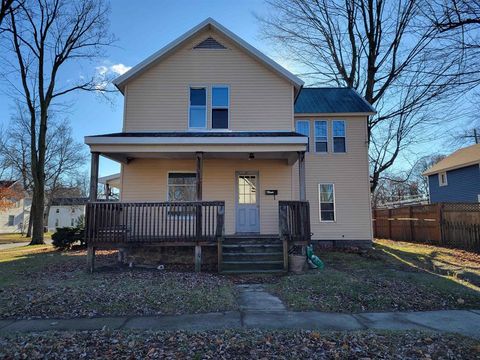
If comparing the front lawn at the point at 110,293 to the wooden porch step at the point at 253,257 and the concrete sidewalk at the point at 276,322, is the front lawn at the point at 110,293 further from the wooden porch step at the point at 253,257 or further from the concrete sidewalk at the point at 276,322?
the wooden porch step at the point at 253,257

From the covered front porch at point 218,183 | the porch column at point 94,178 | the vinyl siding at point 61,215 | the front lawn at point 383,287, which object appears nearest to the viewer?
the front lawn at point 383,287

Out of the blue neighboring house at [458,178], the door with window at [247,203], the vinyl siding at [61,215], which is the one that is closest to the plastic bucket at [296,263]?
the door with window at [247,203]

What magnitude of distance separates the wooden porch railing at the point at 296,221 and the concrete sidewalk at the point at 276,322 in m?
3.88

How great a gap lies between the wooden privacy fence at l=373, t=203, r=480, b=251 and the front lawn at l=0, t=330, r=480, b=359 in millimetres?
11197

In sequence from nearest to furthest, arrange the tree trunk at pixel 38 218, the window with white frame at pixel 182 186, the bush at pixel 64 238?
the window with white frame at pixel 182 186
the bush at pixel 64 238
the tree trunk at pixel 38 218

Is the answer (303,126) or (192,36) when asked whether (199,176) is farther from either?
(303,126)

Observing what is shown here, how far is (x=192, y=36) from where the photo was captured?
12344 mm

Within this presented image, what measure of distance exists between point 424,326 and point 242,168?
26.4 ft

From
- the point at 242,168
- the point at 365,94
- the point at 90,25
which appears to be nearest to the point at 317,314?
the point at 242,168

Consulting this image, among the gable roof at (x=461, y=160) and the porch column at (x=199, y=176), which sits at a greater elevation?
the gable roof at (x=461, y=160)

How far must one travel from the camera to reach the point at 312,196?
558 inches

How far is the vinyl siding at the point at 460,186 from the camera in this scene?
806 inches

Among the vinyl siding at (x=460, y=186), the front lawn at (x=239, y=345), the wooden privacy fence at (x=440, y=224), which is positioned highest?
the vinyl siding at (x=460, y=186)

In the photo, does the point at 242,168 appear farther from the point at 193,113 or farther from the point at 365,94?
the point at 365,94
